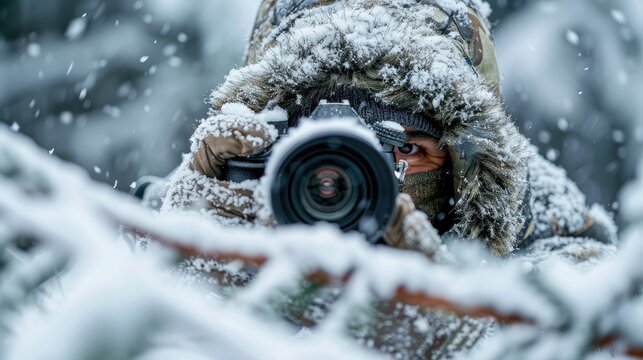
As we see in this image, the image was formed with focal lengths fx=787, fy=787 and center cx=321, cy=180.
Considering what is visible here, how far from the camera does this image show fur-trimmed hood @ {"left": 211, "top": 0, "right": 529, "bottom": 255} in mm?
1651

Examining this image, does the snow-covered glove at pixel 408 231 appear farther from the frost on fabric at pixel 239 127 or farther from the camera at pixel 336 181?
the frost on fabric at pixel 239 127

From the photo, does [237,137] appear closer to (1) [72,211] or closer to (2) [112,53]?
(1) [72,211]

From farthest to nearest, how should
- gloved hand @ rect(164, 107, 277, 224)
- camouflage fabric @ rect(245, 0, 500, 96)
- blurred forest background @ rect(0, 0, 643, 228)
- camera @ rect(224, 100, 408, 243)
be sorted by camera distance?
blurred forest background @ rect(0, 0, 643, 228), camouflage fabric @ rect(245, 0, 500, 96), gloved hand @ rect(164, 107, 277, 224), camera @ rect(224, 100, 408, 243)

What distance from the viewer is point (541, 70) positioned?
256 inches

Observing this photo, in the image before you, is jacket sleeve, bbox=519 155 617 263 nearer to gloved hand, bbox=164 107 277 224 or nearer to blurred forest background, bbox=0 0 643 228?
gloved hand, bbox=164 107 277 224

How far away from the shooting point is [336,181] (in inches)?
40.8

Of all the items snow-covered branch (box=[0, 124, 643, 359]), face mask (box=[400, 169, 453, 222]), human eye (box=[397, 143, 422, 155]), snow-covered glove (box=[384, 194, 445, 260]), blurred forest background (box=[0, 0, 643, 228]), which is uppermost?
blurred forest background (box=[0, 0, 643, 228])

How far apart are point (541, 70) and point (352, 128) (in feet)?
19.5

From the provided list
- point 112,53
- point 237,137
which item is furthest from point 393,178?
point 112,53

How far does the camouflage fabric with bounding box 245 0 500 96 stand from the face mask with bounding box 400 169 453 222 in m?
0.34

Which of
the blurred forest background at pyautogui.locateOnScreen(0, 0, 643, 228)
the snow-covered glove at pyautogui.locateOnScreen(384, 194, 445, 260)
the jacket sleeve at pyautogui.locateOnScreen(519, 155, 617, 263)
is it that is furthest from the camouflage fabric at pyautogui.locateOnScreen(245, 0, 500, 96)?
the blurred forest background at pyautogui.locateOnScreen(0, 0, 643, 228)

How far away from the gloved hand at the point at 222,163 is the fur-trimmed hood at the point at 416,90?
0.32 metres

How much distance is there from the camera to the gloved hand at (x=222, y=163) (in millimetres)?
1217

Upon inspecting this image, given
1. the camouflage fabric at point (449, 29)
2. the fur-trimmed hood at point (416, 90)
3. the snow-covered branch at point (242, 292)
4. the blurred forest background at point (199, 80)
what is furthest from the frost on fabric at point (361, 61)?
the blurred forest background at point (199, 80)
